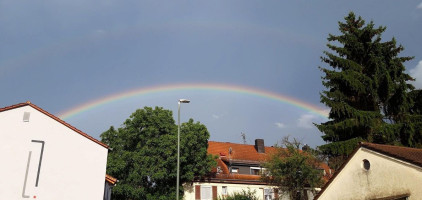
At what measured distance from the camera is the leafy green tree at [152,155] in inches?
1336

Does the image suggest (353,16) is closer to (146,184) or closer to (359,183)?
(359,183)

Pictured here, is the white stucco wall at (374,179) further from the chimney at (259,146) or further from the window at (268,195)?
the chimney at (259,146)

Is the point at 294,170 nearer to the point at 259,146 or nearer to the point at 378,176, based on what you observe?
the point at 378,176

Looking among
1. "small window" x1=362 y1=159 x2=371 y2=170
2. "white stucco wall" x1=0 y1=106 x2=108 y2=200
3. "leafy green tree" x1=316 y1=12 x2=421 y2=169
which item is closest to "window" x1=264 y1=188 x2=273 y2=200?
"leafy green tree" x1=316 y1=12 x2=421 y2=169

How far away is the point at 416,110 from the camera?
1230 inches

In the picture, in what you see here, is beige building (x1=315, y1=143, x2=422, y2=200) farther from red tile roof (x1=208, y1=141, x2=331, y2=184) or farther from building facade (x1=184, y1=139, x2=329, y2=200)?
red tile roof (x1=208, y1=141, x2=331, y2=184)

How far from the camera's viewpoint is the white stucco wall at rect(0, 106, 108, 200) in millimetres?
20047

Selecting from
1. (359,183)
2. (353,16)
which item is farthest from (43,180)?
(353,16)

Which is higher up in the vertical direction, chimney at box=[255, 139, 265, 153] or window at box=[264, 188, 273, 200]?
chimney at box=[255, 139, 265, 153]

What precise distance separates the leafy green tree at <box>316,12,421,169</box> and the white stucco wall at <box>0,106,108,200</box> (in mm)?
18761

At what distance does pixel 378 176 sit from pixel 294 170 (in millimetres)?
Answer: 15827

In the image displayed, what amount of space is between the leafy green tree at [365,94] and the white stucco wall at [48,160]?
18.8 meters

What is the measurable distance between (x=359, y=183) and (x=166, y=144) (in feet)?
66.1

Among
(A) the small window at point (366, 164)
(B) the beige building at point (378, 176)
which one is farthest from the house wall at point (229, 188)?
(A) the small window at point (366, 164)
